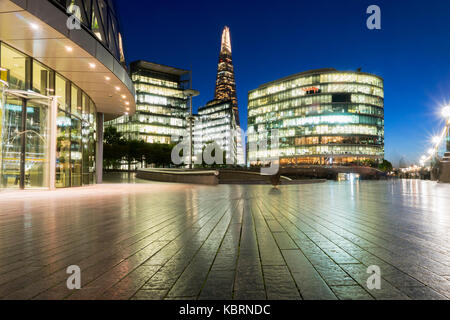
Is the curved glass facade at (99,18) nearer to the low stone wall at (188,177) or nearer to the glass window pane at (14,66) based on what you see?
the glass window pane at (14,66)

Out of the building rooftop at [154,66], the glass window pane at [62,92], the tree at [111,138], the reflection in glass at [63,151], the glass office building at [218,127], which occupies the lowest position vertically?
the reflection in glass at [63,151]

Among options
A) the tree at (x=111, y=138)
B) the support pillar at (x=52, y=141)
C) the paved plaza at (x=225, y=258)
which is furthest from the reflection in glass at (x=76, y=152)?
the tree at (x=111, y=138)

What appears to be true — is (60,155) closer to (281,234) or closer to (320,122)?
(281,234)

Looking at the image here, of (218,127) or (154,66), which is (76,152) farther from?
(218,127)

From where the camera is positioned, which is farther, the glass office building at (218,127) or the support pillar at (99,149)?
the glass office building at (218,127)

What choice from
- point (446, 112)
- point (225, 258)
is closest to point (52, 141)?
point (225, 258)

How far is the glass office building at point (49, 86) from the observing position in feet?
36.3

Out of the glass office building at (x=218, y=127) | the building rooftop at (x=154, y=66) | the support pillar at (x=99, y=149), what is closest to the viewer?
the support pillar at (x=99, y=149)

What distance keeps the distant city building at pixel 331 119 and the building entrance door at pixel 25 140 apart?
86032 mm

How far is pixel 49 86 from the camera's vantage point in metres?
16.6

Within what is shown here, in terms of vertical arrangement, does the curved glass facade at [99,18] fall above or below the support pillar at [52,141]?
above

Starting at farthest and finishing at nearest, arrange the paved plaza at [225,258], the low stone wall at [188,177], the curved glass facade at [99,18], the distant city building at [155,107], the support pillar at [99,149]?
the distant city building at [155,107] < the support pillar at [99,149] < the low stone wall at [188,177] < the curved glass facade at [99,18] < the paved plaza at [225,258]

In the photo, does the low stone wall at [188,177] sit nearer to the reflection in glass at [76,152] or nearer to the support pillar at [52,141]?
the reflection in glass at [76,152]

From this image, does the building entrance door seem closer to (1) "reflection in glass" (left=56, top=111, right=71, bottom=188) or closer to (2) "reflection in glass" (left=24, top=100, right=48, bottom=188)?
(2) "reflection in glass" (left=24, top=100, right=48, bottom=188)
